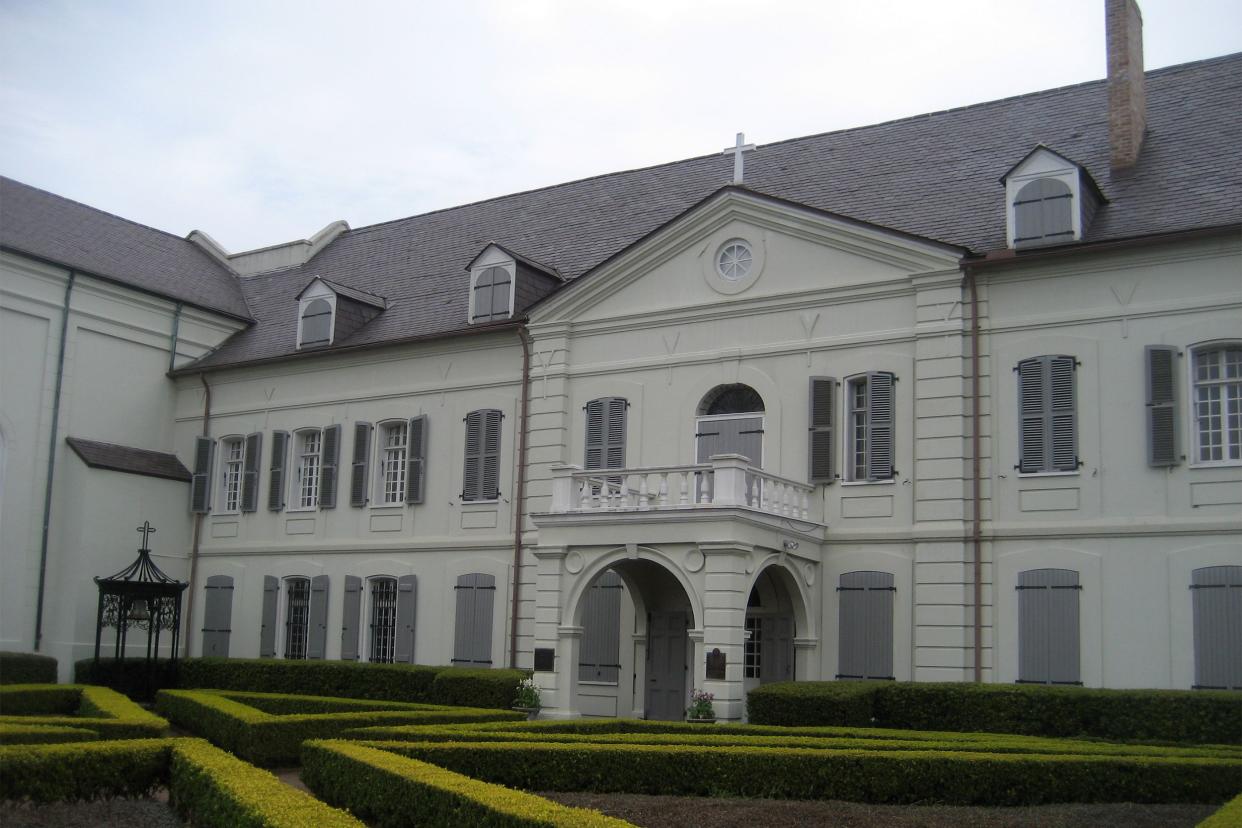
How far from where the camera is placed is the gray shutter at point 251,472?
32125mm

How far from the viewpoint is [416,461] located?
29328mm

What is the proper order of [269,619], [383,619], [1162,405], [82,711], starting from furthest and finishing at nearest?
1. [269,619]
2. [383,619]
3. [82,711]
4. [1162,405]

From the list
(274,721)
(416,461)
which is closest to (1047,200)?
(416,461)

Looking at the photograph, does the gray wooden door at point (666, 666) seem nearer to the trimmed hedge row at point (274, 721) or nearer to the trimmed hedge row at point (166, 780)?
the trimmed hedge row at point (274, 721)

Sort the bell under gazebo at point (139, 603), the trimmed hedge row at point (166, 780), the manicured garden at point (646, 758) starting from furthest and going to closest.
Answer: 1. the bell under gazebo at point (139, 603)
2. the manicured garden at point (646, 758)
3. the trimmed hedge row at point (166, 780)

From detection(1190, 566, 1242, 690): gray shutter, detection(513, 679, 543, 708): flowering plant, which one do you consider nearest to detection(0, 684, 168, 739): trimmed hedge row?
detection(513, 679, 543, 708): flowering plant

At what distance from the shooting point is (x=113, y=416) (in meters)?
32.3

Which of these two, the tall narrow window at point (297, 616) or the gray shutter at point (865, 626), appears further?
the tall narrow window at point (297, 616)

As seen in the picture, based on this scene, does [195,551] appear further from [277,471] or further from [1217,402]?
[1217,402]

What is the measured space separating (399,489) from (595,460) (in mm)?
5902

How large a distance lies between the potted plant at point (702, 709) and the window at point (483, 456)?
8635 millimetres

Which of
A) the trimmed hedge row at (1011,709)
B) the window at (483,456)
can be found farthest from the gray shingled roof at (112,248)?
the trimmed hedge row at (1011,709)

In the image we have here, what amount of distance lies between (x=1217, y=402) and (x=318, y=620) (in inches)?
776

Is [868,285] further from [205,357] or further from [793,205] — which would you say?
[205,357]
